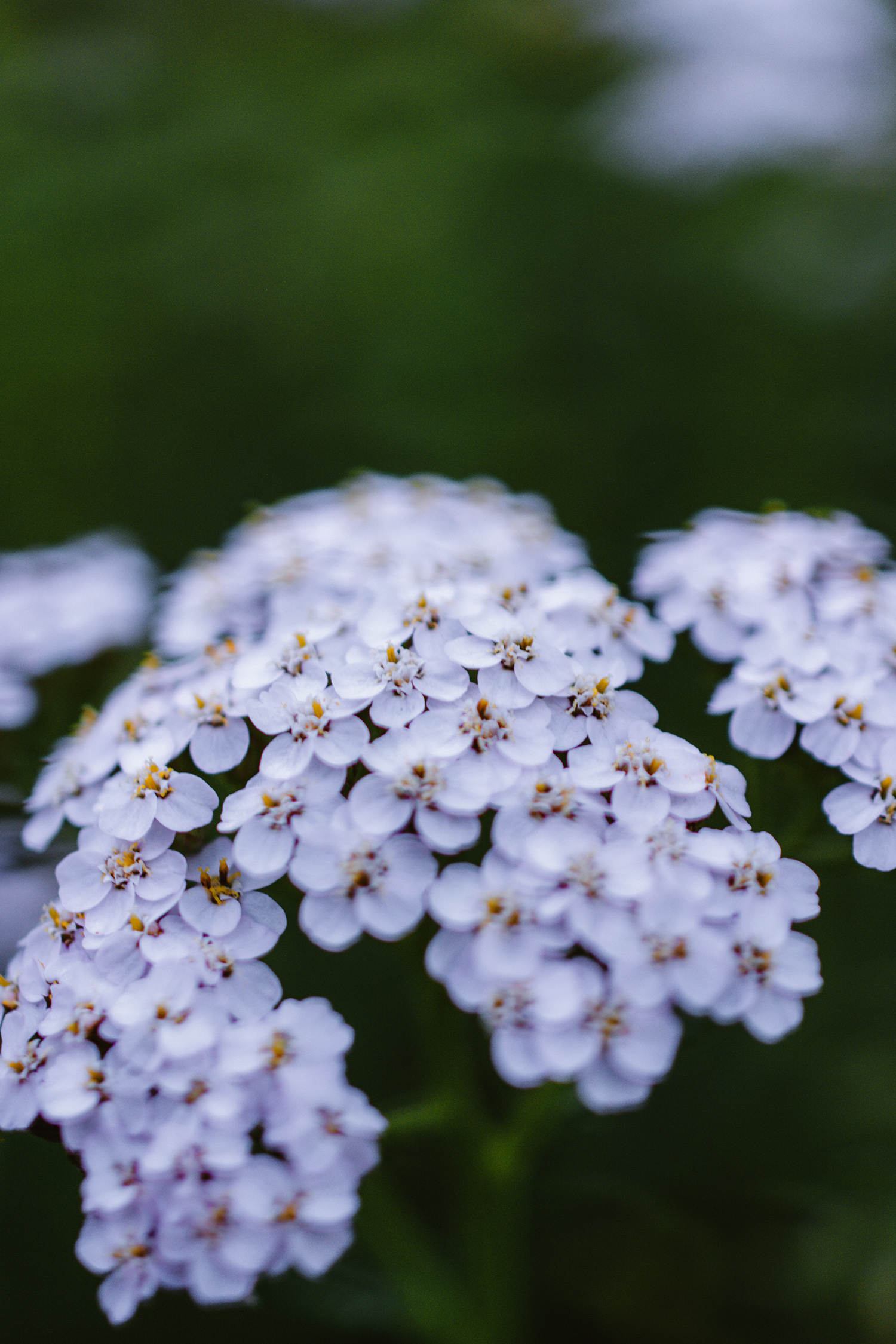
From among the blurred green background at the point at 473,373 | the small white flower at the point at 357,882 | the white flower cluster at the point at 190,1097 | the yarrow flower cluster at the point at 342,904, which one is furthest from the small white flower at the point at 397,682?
the blurred green background at the point at 473,373

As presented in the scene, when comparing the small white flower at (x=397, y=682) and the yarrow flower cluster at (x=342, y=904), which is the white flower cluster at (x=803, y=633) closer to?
the yarrow flower cluster at (x=342, y=904)

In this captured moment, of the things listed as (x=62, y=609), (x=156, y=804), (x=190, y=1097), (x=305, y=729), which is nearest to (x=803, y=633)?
(x=305, y=729)

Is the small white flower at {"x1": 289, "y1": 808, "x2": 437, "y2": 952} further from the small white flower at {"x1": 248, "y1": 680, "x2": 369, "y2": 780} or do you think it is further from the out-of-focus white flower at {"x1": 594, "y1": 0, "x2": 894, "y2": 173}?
the out-of-focus white flower at {"x1": 594, "y1": 0, "x2": 894, "y2": 173}

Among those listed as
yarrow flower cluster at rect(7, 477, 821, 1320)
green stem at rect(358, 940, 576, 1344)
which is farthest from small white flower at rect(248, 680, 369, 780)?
green stem at rect(358, 940, 576, 1344)

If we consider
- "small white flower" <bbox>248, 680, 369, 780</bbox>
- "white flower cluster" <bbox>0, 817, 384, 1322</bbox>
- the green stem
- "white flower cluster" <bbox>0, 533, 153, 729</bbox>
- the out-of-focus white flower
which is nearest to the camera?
"white flower cluster" <bbox>0, 817, 384, 1322</bbox>

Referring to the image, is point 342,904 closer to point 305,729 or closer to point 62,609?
point 305,729

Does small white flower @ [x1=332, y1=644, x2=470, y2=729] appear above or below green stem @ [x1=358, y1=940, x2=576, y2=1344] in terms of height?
above

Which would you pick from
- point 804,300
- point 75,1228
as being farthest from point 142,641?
point 804,300
